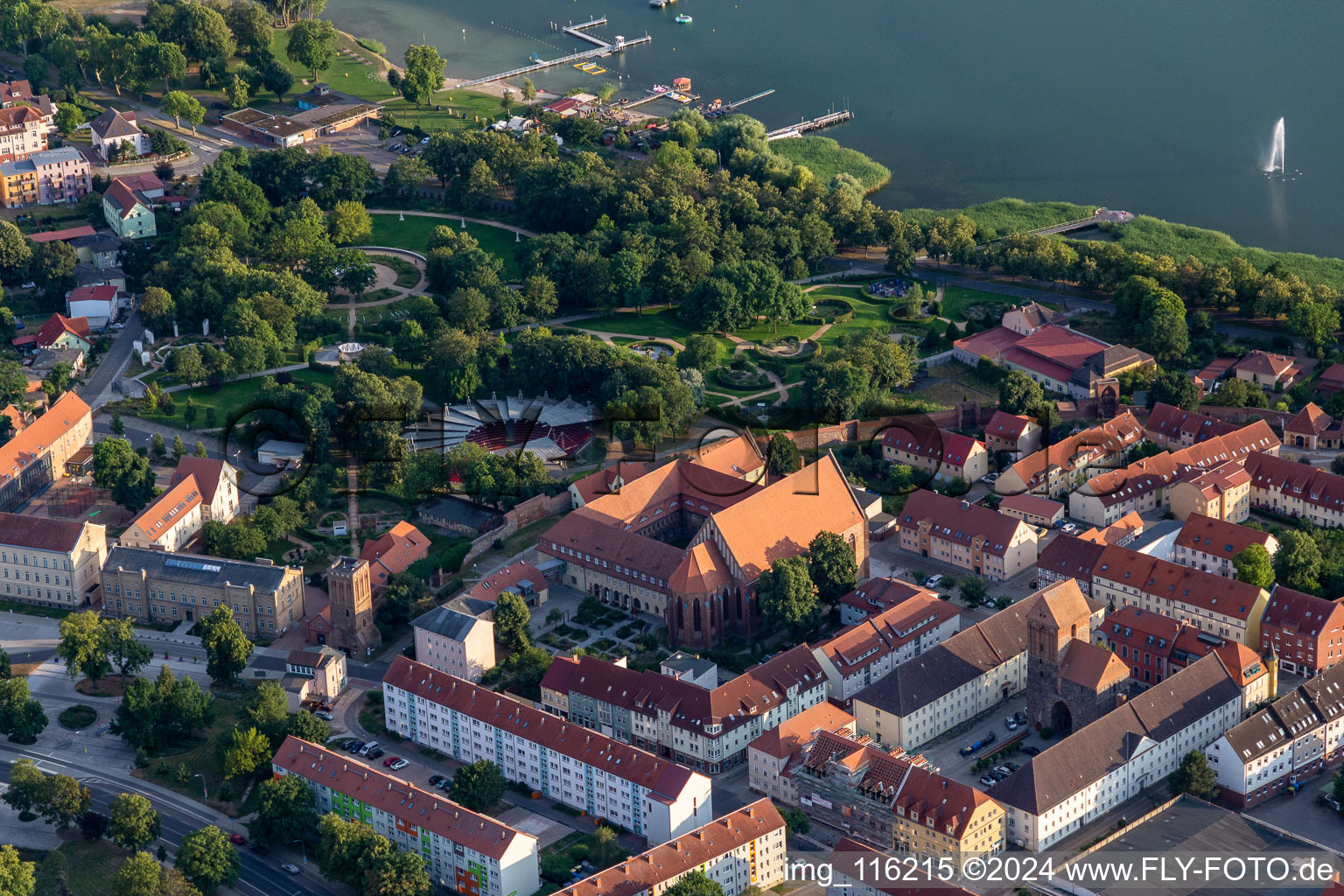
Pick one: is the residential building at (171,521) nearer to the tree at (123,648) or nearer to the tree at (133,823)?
the tree at (123,648)

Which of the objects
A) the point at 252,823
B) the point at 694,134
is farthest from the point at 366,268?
the point at 252,823

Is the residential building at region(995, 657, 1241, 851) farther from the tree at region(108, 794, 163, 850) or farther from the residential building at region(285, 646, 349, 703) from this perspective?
the tree at region(108, 794, 163, 850)

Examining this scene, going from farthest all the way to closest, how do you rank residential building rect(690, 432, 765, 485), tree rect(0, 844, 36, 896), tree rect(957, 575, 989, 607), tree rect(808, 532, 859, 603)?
1. residential building rect(690, 432, 765, 485)
2. tree rect(957, 575, 989, 607)
3. tree rect(808, 532, 859, 603)
4. tree rect(0, 844, 36, 896)

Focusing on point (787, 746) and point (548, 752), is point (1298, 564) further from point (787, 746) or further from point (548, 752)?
point (548, 752)

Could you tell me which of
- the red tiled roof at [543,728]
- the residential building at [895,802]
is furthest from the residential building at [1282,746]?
the red tiled roof at [543,728]

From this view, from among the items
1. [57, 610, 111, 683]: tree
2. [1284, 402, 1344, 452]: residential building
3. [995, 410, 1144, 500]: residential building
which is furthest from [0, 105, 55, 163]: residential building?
[1284, 402, 1344, 452]: residential building

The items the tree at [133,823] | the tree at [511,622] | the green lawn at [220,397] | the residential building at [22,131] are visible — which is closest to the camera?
the tree at [133,823]
